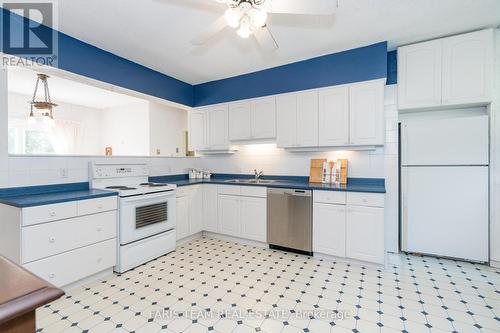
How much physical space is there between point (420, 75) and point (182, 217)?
11.8ft

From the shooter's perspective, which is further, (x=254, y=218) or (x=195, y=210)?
(x=195, y=210)

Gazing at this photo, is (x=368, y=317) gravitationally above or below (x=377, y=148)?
below

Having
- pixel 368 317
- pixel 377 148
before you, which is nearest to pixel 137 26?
pixel 377 148

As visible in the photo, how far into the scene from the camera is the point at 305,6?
5.14 ft

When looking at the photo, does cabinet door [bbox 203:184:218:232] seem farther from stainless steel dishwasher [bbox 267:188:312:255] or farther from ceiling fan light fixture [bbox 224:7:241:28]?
ceiling fan light fixture [bbox 224:7:241:28]

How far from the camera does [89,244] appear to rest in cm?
239

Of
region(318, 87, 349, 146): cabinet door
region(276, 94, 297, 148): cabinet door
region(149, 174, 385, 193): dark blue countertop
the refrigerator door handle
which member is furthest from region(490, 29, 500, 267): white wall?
region(276, 94, 297, 148): cabinet door

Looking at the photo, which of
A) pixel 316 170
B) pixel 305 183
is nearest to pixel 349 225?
pixel 305 183

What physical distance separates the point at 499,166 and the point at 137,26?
4156 mm

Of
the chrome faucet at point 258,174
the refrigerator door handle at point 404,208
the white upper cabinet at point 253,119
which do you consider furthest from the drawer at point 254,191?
the refrigerator door handle at point 404,208

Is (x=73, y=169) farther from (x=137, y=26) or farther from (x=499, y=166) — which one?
(x=499, y=166)

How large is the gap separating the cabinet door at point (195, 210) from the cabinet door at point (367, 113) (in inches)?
92.6

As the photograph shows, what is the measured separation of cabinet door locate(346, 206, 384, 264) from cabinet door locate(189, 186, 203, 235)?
217 cm

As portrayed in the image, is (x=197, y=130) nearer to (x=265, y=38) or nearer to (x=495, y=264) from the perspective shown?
(x=265, y=38)
